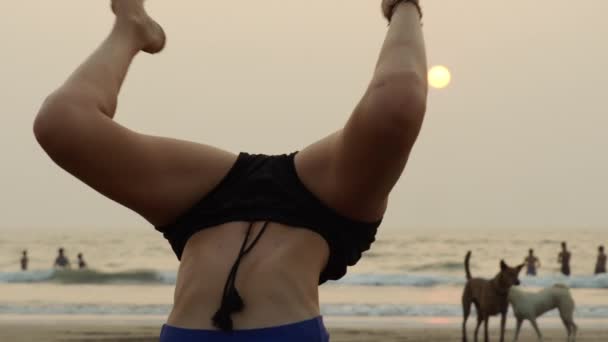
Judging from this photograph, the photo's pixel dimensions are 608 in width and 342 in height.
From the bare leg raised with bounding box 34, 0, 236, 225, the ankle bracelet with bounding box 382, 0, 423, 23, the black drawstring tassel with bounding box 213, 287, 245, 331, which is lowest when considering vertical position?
the black drawstring tassel with bounding box 213, 287, 245, 331

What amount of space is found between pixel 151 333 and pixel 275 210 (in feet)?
39.6

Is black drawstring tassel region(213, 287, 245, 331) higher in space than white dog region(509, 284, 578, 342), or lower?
higher

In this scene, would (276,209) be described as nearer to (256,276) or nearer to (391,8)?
(256,276)

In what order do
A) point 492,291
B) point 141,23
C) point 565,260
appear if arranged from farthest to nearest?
point 565,260, point 492,291, point 141,23

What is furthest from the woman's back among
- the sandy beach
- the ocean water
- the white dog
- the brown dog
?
the ocean water

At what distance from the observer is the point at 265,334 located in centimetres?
106

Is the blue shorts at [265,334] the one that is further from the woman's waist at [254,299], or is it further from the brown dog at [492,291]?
the brown dog at [492,291]

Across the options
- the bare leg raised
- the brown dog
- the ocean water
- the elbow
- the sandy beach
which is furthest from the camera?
the ocean water

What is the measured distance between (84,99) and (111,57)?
2.9 inches

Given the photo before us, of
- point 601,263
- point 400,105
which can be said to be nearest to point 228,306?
point 400,105

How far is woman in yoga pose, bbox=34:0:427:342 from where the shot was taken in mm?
1036

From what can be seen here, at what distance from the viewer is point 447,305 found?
64.5 ft

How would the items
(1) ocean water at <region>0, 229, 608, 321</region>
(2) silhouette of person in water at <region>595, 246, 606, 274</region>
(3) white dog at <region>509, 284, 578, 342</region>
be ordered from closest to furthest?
1. (3) white dog at <region>509, 284, 578, 342</region>
2. (1) ocean water at <region>0, 229, 608, 321</region>
3. (2) silhouette of person in water at <region>595, 246, 606, 274</region>

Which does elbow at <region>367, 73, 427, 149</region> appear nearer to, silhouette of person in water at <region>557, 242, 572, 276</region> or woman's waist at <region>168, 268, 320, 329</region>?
woman's waist at <region>168, 268, 320, 329</region>
